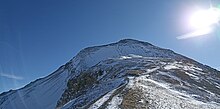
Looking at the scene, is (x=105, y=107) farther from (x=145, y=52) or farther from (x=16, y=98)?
(x=16, y=98)

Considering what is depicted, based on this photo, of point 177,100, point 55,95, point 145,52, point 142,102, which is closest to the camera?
point 142,102

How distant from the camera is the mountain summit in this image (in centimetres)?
3647

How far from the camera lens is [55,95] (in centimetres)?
10700

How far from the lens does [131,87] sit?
40.6 meters

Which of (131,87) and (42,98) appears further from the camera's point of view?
(42,98)

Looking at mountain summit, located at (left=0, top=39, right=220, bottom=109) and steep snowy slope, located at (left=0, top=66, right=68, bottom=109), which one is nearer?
mountain summit, located at (left=0, top=39, right=220, bottom=109)

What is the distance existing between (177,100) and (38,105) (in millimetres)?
77414

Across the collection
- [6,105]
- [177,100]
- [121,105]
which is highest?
[6,105]

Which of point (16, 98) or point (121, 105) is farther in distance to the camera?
point (16, 98)

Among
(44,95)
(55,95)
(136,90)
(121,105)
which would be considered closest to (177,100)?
(136,90)

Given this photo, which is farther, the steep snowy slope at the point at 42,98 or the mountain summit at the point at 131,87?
the steep snowy slope at the point at 42,98

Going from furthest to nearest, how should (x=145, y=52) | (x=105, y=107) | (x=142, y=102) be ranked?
(x=145, y=52) < (x=142, y=102) < (x=105, y=107)

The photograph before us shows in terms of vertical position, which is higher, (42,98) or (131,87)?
(42,98)

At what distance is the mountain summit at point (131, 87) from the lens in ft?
120
